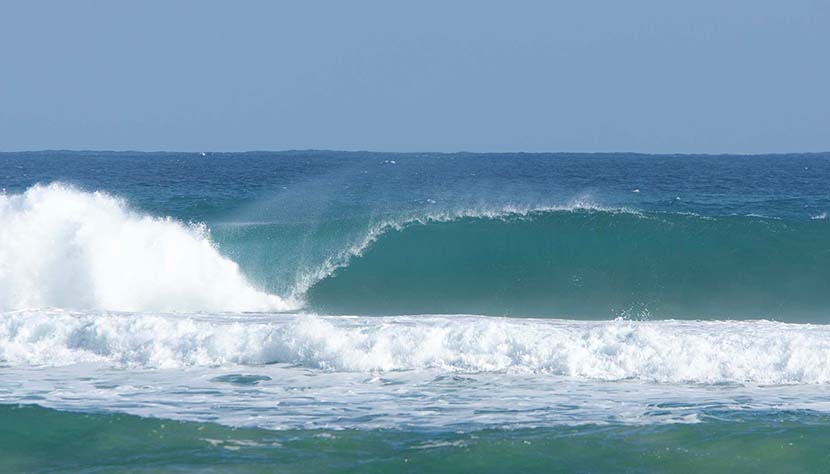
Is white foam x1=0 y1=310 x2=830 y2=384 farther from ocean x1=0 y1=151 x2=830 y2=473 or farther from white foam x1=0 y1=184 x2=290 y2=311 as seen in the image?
white foam x1=0 y1=184 x2=290 y2=311

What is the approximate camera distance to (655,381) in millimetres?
12445

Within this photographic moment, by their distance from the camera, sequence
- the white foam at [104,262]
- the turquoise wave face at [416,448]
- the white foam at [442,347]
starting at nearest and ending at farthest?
the turquoise wave face at [416,448] < the white foam at [442,347] < the white foam at [104,262]

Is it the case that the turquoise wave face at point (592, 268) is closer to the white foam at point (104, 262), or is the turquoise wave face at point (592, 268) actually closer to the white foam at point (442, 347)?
the white foam at point (104, 262)

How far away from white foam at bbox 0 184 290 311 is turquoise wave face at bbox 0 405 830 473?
903 centimetres

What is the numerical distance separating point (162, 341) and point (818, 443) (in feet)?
27.3

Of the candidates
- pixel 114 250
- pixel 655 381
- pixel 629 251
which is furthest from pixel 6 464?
pixel 629 251

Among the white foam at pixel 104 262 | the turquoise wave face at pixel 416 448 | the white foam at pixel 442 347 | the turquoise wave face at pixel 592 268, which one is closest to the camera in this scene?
the turquoise wave face at pixel 416 448

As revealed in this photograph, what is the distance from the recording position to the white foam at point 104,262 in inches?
768

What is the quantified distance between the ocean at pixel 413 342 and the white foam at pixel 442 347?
4cm

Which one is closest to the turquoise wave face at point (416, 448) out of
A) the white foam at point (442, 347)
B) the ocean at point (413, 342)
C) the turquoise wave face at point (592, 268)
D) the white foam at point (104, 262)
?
the ocean at point (413, 342)

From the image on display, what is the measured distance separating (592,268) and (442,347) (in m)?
9.15

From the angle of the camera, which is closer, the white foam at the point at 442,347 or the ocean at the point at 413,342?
the ocean at the point at 413,342

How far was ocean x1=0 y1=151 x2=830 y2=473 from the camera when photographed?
9.95m

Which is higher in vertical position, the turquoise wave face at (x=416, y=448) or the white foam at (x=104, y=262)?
the white foam at (x=104, y=262)
